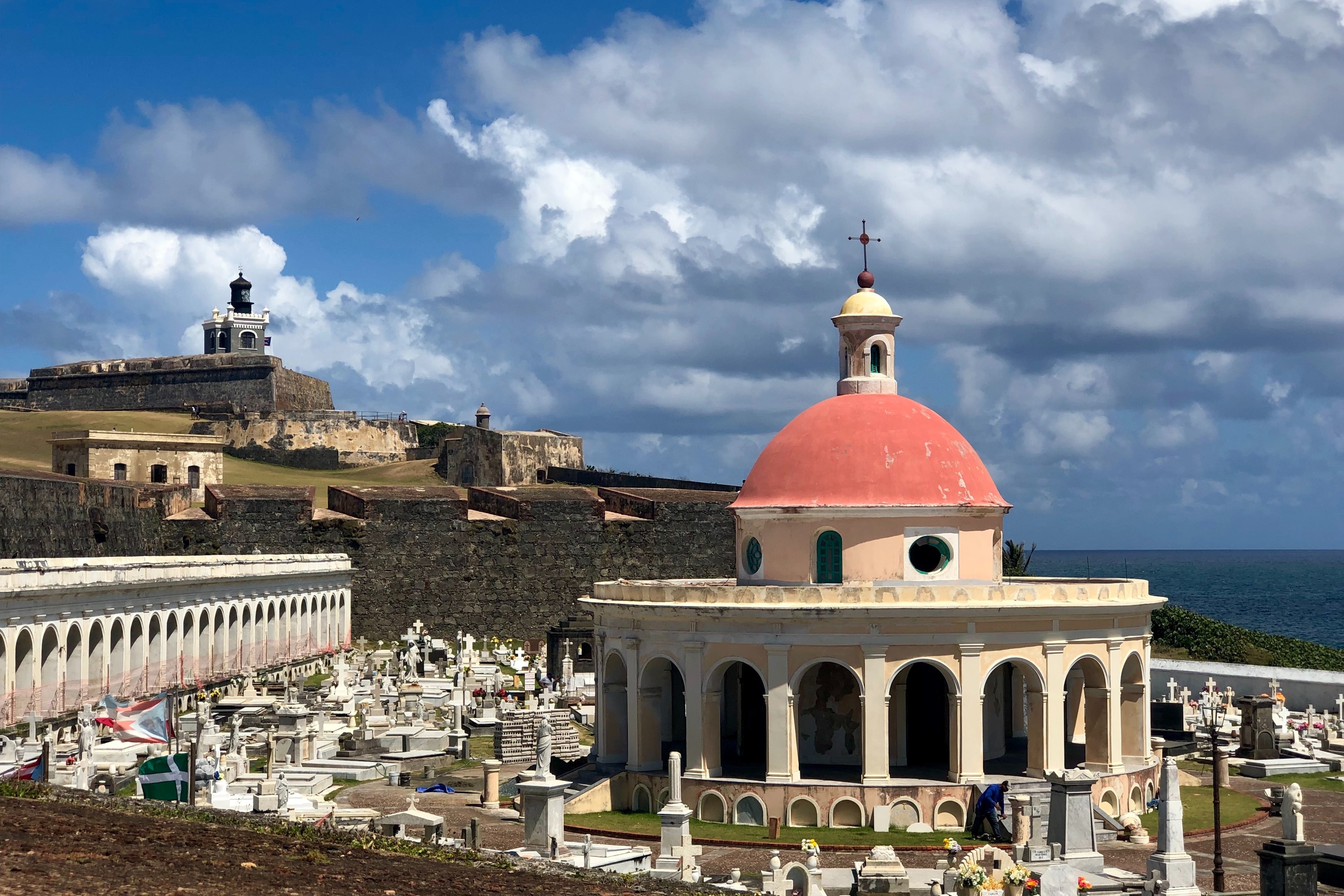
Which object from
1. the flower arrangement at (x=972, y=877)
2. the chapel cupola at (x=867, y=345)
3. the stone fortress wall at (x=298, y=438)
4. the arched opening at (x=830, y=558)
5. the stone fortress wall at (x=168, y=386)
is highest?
the stone fortress wall at (x=168, y=386)

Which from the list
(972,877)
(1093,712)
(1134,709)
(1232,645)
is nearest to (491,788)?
(1093,712)

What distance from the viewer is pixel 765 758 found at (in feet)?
94.5

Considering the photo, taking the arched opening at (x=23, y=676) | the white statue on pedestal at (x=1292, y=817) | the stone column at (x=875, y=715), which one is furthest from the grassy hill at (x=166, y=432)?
the white statue on pedestal at (x=1292, y=817)

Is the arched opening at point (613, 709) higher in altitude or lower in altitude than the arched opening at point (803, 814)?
higher

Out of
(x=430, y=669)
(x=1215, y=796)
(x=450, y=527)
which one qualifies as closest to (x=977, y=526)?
(x=1215, y=796)

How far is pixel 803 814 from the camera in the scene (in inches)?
1024

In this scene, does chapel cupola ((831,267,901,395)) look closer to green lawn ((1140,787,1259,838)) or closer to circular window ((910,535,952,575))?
circular window ((910,535,952,575))

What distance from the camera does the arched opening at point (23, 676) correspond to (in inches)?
1321

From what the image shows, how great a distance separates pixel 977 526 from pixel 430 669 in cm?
2311

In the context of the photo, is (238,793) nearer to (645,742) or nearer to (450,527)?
(645,742)

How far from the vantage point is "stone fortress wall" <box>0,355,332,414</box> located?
10119cm

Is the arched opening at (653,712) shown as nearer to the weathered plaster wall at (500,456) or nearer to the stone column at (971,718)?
the stone column at (971,718)

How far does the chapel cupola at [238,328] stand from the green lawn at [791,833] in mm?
87092

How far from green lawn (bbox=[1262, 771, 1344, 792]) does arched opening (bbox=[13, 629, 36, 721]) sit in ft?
79.9
